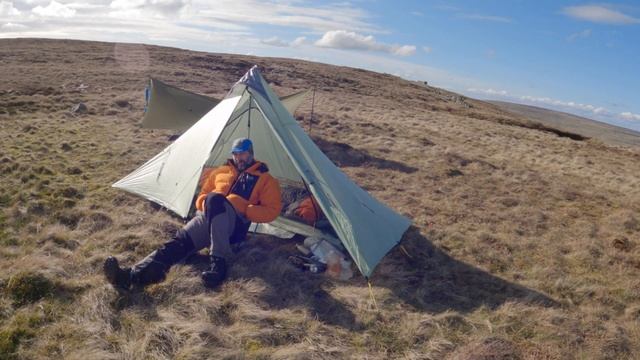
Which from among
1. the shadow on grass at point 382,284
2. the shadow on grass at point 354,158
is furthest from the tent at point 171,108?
the shadow on grass at point 382,284

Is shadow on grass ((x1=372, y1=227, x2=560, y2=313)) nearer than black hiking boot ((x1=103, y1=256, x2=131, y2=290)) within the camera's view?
No

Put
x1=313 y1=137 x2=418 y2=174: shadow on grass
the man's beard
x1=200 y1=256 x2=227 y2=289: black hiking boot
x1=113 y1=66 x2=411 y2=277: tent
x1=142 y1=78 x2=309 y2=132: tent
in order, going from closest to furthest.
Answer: x1=200 y1=256 x2=227 y2=289: black hiking boot, x1=113 y1=66 x2=411 y2=277: tent, the man's beard, x1=313 y1=137 x2=418 y2=174: shadow on grass, x1=142 y1=78 x2=309 y2=132: tent

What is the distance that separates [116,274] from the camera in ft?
15.9

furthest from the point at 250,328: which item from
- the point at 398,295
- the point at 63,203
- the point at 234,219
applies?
the point at 63,203

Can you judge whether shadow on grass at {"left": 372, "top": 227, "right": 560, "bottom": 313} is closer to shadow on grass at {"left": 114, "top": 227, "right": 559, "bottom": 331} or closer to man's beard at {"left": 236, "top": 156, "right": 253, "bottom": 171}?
shadow on grass at {"left": 114, "top": 227, "right": 559, "bottom": 331}

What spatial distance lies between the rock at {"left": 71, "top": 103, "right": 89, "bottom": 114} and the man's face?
1168 centimetres

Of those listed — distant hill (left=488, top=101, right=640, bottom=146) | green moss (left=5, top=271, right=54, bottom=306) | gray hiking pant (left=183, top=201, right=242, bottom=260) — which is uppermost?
distant hill (left=488, top=101, right=640, bottom=146)

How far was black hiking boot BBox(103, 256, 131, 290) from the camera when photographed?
190 inches

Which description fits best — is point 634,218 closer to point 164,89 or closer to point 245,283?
point 245,283

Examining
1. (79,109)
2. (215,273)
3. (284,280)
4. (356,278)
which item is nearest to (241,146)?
(215,273)

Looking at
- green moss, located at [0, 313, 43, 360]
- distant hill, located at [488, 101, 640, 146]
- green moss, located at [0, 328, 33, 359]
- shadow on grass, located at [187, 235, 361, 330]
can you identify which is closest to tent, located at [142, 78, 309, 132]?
shadow on grass, located at [187, 235, 361, 330]

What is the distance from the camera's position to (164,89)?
1265 cm

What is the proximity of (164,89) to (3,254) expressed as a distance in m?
8.01

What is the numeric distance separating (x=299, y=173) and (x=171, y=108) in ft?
24.7
